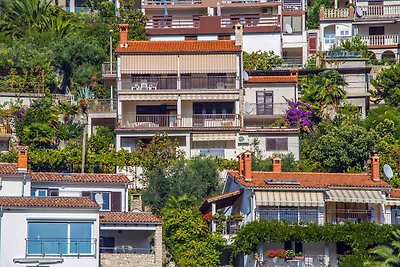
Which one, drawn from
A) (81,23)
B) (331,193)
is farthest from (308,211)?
(81,23)

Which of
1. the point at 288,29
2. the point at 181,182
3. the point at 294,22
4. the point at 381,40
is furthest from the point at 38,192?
the point at 381,40

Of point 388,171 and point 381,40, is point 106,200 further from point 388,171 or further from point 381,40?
point 381,40

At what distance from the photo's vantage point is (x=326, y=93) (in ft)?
308

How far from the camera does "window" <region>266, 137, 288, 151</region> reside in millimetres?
88500

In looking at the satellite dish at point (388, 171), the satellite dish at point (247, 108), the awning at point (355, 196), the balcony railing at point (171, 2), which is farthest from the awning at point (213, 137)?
the balcony railing at point (171, 2)

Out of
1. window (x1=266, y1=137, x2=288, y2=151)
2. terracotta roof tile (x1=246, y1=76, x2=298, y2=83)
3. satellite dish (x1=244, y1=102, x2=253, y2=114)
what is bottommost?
window (x1=266, y1=137, x2=288, y2=151)

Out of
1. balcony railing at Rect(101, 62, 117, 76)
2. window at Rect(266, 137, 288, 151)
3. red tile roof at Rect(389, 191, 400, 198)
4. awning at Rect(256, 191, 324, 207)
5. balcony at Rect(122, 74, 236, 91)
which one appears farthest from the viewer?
balcony railing at Rect(101, 62, 117, 76)

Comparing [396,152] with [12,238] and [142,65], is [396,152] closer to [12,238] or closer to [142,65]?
[142,65]

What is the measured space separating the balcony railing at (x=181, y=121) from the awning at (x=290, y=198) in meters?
19.9

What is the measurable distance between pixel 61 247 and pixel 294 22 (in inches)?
1783

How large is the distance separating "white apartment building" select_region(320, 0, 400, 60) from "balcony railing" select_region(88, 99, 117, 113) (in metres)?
19.2

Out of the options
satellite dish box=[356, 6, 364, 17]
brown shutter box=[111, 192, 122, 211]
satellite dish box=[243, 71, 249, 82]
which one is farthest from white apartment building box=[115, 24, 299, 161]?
satellite dish box=[356, 6, 364, 17]

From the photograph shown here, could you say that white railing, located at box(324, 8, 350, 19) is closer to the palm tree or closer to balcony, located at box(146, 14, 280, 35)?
balcony, located at box(146, 14, 280, 35)

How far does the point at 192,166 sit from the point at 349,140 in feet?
31.2
